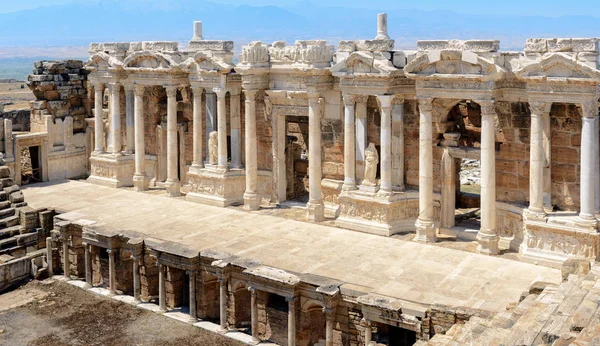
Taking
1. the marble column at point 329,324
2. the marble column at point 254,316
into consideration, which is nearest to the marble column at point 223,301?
the marble column at point 254,316

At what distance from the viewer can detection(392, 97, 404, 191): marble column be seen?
22.1 m

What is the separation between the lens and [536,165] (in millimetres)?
19016

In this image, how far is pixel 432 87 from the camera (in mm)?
20125

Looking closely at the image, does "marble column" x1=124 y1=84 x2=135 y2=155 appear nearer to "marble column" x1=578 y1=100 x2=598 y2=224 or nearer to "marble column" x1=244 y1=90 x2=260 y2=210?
"marble column" x1=244 y1=90 x2=260 y2=210

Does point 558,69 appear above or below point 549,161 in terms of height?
above

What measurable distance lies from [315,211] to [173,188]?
6228 millimetres

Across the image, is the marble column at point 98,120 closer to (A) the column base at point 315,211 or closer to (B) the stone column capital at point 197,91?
(B) the stone column capital at point 197,91

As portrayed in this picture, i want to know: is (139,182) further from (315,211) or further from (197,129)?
(315,211)

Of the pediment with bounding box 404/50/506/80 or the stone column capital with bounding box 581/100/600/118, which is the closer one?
the stone column capital with bounding box 581/100/600/118

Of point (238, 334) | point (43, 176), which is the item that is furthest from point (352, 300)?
point (43, 176)

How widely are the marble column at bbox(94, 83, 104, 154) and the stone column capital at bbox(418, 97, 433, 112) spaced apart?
13.9m

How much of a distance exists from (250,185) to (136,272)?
570 centimetres

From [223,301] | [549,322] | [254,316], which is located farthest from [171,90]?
[549,322]

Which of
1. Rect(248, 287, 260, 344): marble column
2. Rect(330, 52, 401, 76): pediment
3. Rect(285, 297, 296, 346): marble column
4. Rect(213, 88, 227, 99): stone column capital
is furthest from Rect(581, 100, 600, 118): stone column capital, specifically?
Rect(213, 88, 227, 99): stone column capital
